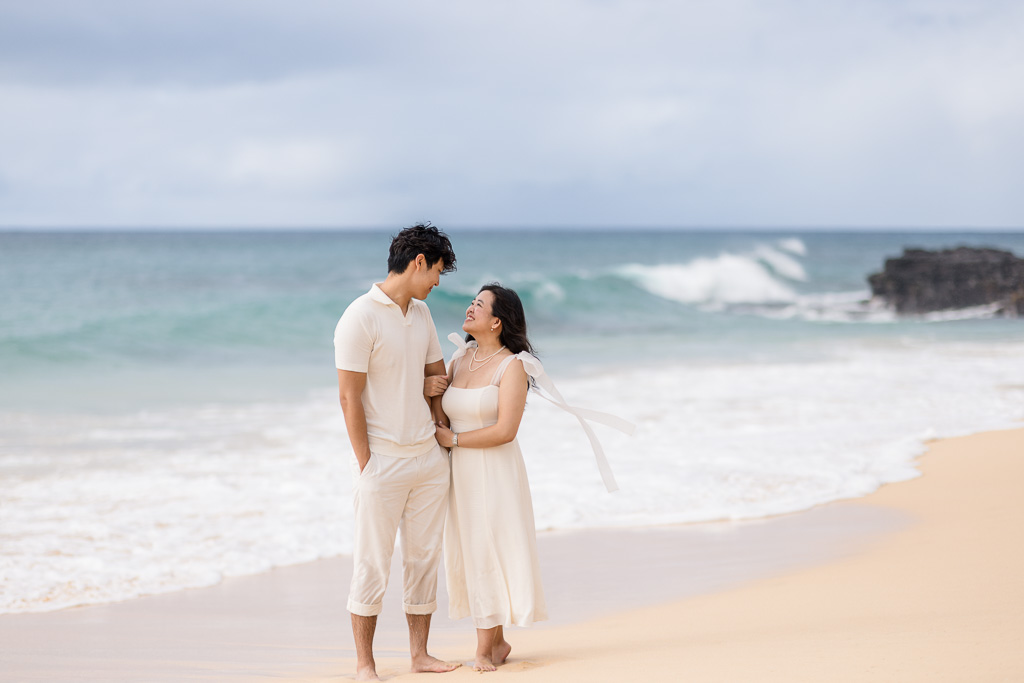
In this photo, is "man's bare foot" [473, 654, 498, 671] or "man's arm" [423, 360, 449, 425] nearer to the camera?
"man's bare foot" [473, 654, 498, 671]

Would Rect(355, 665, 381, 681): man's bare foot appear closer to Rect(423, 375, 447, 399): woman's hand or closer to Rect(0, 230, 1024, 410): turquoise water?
Rect(423, 375, 447, 399): woman's hand

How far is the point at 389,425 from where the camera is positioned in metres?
3.80

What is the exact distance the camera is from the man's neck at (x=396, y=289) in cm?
379

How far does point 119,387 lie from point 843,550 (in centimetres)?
1033

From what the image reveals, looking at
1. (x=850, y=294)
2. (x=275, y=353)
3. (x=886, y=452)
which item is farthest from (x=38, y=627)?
(x=850, y=294)

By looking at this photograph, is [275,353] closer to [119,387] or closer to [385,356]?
[119,387]

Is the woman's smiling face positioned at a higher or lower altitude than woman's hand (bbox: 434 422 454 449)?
higher

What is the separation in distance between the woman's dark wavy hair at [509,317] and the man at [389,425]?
0.27 meters

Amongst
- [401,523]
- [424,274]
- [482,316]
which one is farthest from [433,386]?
[401,523]

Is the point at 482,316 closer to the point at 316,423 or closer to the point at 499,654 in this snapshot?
the point at 499,654

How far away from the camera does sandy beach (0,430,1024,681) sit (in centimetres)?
357

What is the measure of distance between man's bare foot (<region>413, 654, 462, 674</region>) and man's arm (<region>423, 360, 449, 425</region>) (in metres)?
1.02

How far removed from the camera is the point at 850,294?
35.2 metres

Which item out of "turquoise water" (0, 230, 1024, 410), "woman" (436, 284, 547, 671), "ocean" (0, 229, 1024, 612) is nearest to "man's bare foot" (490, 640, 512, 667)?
"woman" (436, 284, 547, 671)
